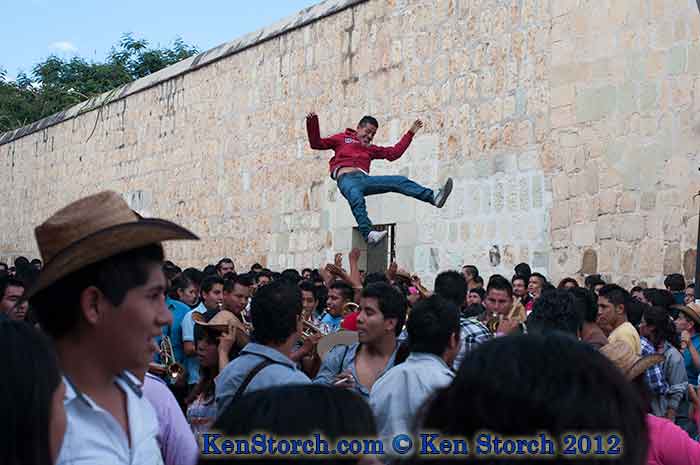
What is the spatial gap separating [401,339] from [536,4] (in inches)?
351

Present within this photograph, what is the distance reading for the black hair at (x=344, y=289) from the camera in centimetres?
905

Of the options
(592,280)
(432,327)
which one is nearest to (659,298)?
(592,280)

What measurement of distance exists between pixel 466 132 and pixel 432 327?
34.8 ft

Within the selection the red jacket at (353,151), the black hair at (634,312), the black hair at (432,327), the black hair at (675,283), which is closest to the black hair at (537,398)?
the black hair at (432,327)

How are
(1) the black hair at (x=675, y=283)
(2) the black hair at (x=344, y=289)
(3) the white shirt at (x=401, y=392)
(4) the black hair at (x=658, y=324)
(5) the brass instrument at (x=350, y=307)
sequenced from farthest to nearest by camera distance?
(1) the black hair at (x=675, y=283)
(2) the black hair at (x=344, y=289)
(5) the brass instrument at (x=350, y=307)
(4) the black hair at (x=658, y=324)
(3) the white shirt at (x=401, y=392)

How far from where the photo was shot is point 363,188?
40.0 ft

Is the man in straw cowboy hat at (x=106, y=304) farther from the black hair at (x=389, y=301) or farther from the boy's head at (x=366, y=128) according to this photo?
the boy's head at (x=366, y=128)

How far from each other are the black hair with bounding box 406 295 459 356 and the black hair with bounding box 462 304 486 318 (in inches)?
181

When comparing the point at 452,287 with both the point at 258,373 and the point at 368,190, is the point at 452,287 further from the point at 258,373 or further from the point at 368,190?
the point at 368,190

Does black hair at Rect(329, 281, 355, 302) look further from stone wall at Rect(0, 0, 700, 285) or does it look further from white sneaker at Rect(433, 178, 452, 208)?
stone wall at Rect(0, 0, 700, 285)

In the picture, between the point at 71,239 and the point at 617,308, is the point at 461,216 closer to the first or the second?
the point at 617,308

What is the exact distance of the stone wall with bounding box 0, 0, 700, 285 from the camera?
492 inches

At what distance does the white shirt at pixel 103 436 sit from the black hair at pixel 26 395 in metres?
0.27

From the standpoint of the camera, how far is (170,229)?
9.73 ft
